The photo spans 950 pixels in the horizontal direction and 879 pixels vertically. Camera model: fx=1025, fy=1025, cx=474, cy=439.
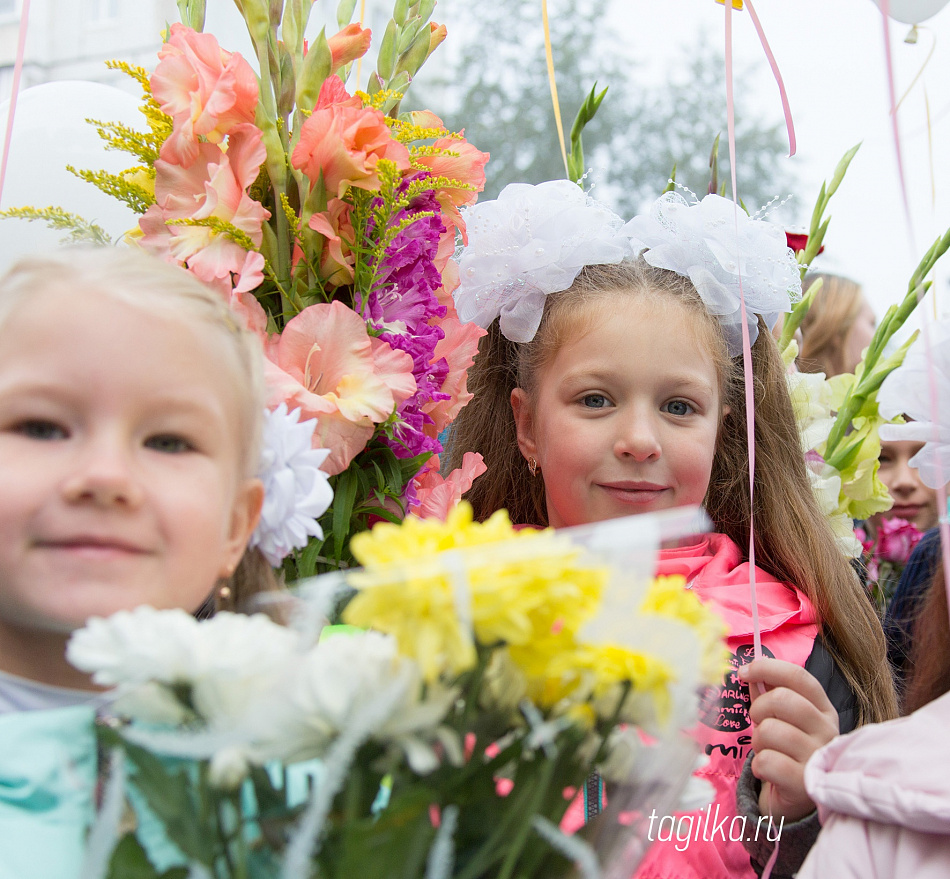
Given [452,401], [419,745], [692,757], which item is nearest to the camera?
[419,745]

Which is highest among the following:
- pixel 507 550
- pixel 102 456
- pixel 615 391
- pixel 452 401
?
pixel 615 391

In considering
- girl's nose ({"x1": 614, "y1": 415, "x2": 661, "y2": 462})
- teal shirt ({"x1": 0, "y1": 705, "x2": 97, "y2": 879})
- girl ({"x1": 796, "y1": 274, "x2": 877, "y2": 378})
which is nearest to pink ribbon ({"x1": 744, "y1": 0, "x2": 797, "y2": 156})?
girl's nose ({"x1": 614, "y1": 415, "x2": 661, "y2": 462})

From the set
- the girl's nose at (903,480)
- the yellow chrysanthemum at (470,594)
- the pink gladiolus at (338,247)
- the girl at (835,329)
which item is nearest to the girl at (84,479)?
the yellow chrysanthemum at (470,594)

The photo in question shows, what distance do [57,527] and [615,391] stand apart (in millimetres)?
1051

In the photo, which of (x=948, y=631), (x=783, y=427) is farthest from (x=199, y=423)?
(x=783, y=427)

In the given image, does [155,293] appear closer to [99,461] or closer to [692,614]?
[99,461]

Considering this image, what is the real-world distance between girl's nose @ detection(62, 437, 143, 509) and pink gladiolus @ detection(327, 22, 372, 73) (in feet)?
2.40

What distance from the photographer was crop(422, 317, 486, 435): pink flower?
1.42 meters

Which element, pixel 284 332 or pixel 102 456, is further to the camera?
pixel 284 332

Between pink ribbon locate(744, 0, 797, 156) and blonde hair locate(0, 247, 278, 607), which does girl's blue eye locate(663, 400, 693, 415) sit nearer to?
pink ribbon locate(744, 0, 797, 156)

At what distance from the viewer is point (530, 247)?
70.5 inches

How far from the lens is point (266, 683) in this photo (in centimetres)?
63

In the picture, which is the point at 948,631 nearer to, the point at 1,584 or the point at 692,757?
the point at 692,757

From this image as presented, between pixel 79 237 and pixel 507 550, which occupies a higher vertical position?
pixel 79 237
